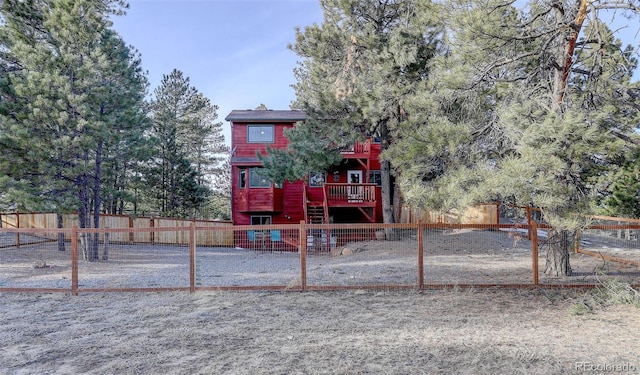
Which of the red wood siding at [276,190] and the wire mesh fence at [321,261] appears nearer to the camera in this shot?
the wire mesh fence at [321,261]

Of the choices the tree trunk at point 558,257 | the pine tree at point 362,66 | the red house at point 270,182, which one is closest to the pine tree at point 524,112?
the tree trunk at point 558,257

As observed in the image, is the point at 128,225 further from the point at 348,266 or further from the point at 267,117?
the point at 348,266

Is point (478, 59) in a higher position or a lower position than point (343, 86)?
lower

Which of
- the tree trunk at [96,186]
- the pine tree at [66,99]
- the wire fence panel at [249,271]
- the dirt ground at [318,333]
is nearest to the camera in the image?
the dirt ground at [318,333]

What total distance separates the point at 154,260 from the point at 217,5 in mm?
10024

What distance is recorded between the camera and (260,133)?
20.7 m

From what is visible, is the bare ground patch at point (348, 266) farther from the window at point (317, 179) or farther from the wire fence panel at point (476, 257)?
the window at point (317, 179)

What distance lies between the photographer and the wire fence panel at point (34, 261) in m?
8.66

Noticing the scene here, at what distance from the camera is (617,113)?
6895 millimetres

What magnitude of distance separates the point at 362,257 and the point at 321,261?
4.59ft

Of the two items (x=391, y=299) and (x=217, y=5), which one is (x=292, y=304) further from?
(x=217, y=5)

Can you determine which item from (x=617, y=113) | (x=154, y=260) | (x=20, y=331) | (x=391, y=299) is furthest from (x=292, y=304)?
(x=154, y=260)

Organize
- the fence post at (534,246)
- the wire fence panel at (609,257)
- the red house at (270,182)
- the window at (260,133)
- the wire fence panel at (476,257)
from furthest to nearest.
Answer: the window at (260,133) < the red house at (270,182) < the wire fence panel at (476,257) < the wire fence panel at (609,257) < the fence post at (534,246)

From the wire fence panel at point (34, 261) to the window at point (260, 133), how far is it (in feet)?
32.0
